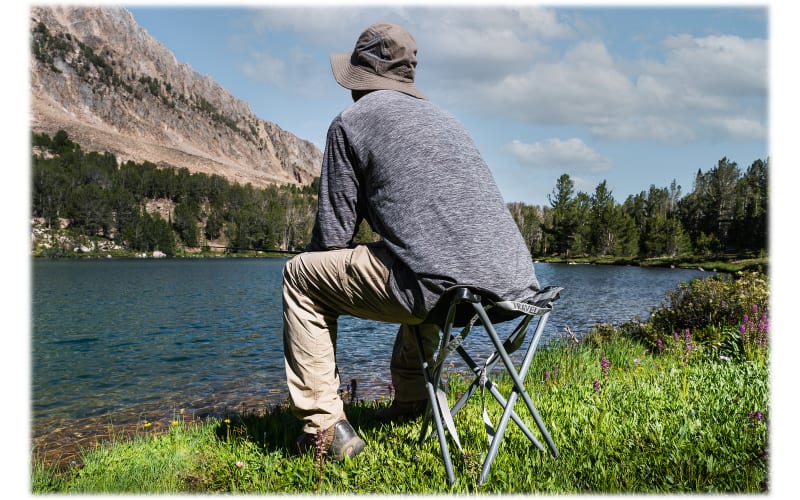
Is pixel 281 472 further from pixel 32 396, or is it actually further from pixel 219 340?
pixel 219 340

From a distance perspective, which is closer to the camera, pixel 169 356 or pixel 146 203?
pixel 169 356

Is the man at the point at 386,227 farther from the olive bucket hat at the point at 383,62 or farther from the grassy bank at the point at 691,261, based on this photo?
the grassy bank at the point at 691,261

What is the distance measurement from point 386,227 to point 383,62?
1.05m

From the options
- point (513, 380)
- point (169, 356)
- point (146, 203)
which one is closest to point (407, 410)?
point (513, 380)

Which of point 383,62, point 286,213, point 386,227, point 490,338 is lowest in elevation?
point 490,338

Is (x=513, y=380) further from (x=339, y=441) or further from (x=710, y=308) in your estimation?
(x=710, y=308)

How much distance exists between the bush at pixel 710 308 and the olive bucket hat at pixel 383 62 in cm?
601

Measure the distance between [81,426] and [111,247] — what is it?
13960 cm

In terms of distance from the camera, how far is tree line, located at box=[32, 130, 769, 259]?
10044 centimetres

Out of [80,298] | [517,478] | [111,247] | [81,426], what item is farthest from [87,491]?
[111,247]

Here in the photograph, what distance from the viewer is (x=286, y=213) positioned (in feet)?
547

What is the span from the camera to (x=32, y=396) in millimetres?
10250

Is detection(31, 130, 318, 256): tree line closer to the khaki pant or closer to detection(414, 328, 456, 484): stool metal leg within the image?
the khaki pant
